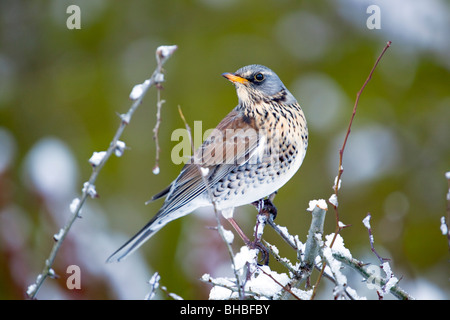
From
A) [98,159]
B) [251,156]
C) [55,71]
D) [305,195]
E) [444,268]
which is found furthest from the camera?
[55,71]

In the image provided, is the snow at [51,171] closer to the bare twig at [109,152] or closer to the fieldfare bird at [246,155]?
the fieldfare bird at [246,155]

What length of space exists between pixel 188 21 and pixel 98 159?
4329 mm

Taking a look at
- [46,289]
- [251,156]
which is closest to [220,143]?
[251,156]

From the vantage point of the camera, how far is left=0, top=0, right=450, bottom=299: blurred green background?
191 inches

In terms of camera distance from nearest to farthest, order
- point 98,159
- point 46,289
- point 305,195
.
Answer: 1. point 98,159
2. point 46,289
3. point 305,195

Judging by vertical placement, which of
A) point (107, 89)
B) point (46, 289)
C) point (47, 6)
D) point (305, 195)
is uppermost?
point (47, 6)

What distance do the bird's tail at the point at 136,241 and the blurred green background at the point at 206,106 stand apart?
53.0 inches

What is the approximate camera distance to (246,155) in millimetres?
3131

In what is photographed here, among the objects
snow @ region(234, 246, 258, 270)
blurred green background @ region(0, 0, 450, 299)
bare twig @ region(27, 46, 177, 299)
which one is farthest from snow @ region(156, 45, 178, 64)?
blurred green background @ region(0, 0, 450, 299)

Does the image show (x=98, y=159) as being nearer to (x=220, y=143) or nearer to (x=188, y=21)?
(x=220, y=143)

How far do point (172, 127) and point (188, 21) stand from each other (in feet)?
4.34

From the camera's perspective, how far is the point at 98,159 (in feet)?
5.92

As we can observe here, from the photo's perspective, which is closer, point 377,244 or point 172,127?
point 377,244

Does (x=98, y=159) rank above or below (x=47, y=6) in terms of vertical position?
below
